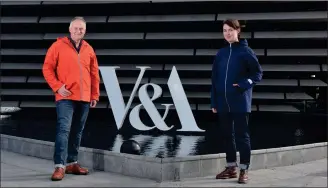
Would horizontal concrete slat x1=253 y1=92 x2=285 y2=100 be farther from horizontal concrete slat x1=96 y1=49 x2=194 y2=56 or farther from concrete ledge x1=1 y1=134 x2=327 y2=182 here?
concrete ledge x1=1 y1=134 x2=327 y2=182

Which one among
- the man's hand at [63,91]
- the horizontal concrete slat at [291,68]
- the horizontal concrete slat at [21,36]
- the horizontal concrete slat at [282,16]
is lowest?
the man's hand at [63,91]

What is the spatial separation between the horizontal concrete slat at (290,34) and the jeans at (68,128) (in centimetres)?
581

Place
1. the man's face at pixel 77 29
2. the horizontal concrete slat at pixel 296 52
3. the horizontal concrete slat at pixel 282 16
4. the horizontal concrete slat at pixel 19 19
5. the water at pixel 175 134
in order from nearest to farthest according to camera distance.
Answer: the man's face at pixel 77 29 → the water at pixel 175 134 → the horizontal concrete slat at pixel 282 16 → the horizontal concrete slat at pixel 296 52 → the horizontal concrete slat at pixel 19 19

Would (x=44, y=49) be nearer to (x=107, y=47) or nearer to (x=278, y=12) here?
(x=107, y=47)

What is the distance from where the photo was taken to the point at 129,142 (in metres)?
6.08

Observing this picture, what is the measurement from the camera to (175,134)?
8.57 meters

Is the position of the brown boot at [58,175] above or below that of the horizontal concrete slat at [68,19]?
below

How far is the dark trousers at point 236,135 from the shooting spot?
541 centimetres

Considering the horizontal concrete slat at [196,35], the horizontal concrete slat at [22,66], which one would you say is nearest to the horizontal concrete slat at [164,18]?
the horizontal concrete slat at [196,35]

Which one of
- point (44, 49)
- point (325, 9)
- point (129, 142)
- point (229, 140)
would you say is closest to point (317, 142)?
point (229, 140)

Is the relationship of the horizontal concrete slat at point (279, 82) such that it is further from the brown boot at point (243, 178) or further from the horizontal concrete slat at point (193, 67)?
the brown boot at point (243, 178)

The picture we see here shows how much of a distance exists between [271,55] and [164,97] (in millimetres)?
2760

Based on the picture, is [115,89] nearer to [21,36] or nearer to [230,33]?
[230,33]

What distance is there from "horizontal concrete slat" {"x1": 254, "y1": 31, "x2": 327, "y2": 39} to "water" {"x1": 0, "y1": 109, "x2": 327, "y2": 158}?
204 centimetres
